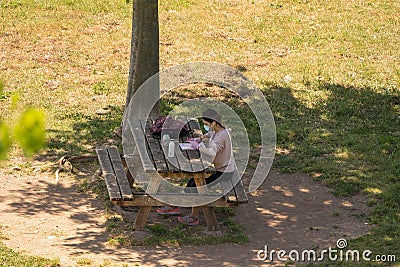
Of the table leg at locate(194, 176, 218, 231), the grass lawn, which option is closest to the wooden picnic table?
the table leg at locate(194, 176, 218, 231)

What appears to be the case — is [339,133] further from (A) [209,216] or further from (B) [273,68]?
(A) [209,216]

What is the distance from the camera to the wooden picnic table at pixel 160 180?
675 cm

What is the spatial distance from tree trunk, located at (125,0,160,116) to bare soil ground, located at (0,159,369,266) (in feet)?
4.97

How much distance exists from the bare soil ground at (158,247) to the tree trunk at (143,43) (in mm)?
1514

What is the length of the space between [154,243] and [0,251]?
1.57m

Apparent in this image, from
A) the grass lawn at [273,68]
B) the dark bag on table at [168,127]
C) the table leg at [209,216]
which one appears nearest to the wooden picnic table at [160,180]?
the table leg at [209,216]

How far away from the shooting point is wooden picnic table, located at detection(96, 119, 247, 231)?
22.1 feet

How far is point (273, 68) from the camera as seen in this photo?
13.3 m

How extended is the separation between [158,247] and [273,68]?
7333mm

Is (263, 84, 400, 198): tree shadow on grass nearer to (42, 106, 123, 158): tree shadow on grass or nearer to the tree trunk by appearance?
the tree trunk

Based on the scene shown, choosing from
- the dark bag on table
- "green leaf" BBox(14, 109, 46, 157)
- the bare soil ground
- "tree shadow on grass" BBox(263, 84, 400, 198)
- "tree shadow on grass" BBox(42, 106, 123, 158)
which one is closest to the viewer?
"green leaf" BBox(14, 109, 46, 157)

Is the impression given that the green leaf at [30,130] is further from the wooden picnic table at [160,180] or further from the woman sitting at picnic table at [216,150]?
the woman sitting at picnic table at [216,150]

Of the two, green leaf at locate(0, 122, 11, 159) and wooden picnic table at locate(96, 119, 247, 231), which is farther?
wooden picnic table at locate(96, 119, 247, 231)

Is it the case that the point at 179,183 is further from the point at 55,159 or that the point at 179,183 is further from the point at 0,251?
the point at 0,251
